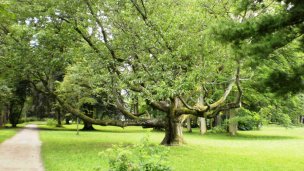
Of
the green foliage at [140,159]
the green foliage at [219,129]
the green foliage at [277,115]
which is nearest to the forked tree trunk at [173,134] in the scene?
the green foliage at [277,115]

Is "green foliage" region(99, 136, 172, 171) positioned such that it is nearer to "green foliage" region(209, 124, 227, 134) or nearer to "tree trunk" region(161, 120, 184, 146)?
"tree trunk" region(161, 120, 184, 146)

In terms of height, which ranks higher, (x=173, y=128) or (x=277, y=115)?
(x=277, y=115)

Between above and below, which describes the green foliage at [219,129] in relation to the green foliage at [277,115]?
below

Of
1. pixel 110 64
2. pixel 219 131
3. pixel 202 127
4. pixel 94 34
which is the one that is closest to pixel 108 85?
pixel 110 64

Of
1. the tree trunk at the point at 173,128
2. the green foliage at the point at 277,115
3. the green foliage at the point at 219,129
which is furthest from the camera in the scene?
the green foliage at the point at 219,129

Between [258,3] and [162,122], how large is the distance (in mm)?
13912

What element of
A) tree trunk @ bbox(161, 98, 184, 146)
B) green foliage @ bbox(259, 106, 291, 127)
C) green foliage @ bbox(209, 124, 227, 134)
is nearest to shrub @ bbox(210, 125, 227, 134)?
green foliage @ bbox(209, 124, 227, 134)

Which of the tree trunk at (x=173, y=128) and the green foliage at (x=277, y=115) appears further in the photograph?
the green foliage at (x=277, y=115)

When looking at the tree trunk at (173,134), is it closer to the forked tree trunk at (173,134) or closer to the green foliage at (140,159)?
the forked tree trunk at (173,134)

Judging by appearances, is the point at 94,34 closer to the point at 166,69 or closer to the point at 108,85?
the point at 108,85

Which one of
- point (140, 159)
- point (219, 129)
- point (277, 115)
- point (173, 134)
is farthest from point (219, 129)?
point (140, 159)

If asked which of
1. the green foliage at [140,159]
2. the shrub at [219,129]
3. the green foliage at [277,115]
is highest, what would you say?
the green foliage at [277,115]

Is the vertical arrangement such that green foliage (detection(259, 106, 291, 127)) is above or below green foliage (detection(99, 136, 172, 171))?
above

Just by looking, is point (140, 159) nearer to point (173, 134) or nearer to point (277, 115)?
point (173, 134)
